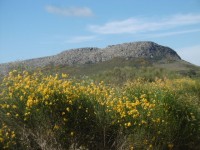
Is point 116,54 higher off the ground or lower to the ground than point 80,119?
lower

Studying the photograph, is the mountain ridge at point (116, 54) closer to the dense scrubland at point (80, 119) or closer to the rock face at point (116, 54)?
the rock face at point (116, 54)

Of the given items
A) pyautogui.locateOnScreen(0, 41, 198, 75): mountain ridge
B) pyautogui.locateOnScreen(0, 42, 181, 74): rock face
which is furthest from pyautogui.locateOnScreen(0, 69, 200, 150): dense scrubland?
pyautogui.locateOnScreen(0, 42, 181, 74): rock face

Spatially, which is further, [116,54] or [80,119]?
[116,54]

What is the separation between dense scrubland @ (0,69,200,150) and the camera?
6699 mm

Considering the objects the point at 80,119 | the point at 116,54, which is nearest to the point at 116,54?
the point at 116,54

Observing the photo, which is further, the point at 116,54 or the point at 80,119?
the point at 116,54

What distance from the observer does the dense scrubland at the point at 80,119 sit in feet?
22.0

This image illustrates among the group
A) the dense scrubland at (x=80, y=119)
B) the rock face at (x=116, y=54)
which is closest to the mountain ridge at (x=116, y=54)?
the rock face at (x=116, y=54)

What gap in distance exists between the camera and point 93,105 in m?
7.24

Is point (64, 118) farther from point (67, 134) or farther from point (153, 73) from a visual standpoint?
point (153, 73)

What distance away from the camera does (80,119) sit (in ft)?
23.0

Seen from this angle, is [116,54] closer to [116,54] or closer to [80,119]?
[116,54]

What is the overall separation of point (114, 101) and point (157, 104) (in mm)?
961

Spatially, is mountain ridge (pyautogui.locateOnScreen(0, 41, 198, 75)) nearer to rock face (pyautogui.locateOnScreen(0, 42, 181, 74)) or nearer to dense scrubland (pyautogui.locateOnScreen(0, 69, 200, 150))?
rock face (pyautogui.locateOnScreen(0, 42, 181, 74))
